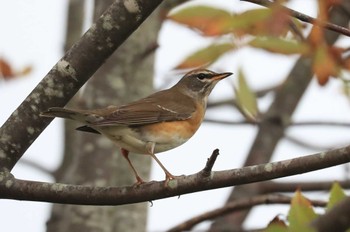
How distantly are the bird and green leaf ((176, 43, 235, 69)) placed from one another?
2.25 feet

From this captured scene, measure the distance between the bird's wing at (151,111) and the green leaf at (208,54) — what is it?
33.7 inches

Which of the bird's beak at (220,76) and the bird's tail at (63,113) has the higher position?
the bird's beak at (220,76)

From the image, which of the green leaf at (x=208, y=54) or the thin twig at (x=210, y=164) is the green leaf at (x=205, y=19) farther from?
the thin twig at (x=210, y=164)

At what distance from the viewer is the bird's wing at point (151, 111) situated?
200 inches

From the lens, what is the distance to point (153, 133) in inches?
206

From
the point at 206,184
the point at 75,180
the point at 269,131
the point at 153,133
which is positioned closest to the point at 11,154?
the point at 206,184

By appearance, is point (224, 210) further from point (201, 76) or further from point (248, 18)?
point (248, 18)

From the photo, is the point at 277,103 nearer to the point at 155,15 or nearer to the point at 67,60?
the point at 155,15

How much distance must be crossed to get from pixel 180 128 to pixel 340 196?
2.22 meters

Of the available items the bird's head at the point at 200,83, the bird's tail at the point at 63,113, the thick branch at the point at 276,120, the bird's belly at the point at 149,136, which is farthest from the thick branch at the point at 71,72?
the thick branch at the point at 276,120

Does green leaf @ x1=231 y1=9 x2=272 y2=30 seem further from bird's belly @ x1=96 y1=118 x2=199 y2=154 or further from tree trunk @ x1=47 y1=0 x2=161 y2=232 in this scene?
tree trunk @ x1=47 y1=0 x2=161 y2=232

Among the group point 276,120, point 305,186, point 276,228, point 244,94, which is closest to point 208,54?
point 244,94

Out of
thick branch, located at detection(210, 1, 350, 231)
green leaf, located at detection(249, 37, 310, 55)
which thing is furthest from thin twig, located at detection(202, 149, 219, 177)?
thick branch, located at detection(210, 1, 350, 231)

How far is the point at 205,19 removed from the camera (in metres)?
3.99
